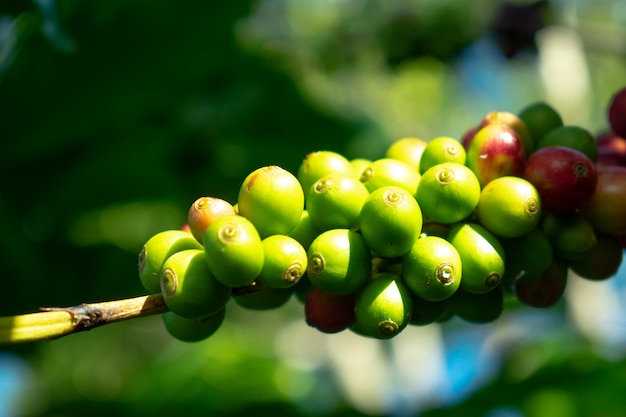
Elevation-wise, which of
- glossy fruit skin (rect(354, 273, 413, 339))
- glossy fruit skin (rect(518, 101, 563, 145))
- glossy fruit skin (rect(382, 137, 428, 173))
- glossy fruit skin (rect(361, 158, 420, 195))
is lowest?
glossy fruit skin (rect(354, 273, 413, 339))

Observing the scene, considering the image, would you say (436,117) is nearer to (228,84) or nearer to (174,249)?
(228,84)

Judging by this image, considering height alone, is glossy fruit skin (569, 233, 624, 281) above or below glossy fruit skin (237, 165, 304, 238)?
below

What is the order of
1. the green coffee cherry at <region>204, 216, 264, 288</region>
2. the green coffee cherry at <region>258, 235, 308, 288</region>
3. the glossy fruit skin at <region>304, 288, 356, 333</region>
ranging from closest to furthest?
the green coffee cherry at <region>204, 216, 264, 288</region>
the green coffee cherry at <region>258, 235, 308, 288</region>
the glossy fruit skin at <region>304, 288, 356, 333</region>

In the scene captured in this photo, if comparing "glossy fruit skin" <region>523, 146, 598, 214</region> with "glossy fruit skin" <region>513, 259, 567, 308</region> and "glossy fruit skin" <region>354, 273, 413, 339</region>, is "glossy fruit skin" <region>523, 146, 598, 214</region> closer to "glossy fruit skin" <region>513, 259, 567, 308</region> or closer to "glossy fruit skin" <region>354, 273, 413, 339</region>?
"glossy fruit skin" <region>513, 259, 567, 308</region>

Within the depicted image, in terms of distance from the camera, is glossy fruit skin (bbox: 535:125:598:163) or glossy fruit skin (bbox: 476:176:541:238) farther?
glossy fruit skin (bbox: 535:125:598:163)

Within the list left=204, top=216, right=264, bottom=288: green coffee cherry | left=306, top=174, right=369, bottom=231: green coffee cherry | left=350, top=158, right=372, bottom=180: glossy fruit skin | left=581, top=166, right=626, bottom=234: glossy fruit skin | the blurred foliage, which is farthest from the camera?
the blurred foliage

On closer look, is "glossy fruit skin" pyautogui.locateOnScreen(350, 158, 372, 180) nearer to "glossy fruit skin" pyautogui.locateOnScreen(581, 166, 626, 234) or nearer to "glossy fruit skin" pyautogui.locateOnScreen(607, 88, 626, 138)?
"glossy fruit skin" pyautogui.locateOnScreen(581, 166, 626, 234)

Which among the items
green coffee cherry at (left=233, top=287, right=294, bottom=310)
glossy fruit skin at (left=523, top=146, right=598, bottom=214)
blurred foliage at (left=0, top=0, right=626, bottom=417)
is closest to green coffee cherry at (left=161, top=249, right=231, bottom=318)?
green coffee cherry at (left=233, top=287, right=294, bottom=310)

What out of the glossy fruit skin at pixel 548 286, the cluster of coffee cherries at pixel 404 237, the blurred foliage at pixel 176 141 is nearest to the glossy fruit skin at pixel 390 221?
the cluster of coffee cherries at pixel 404 237
